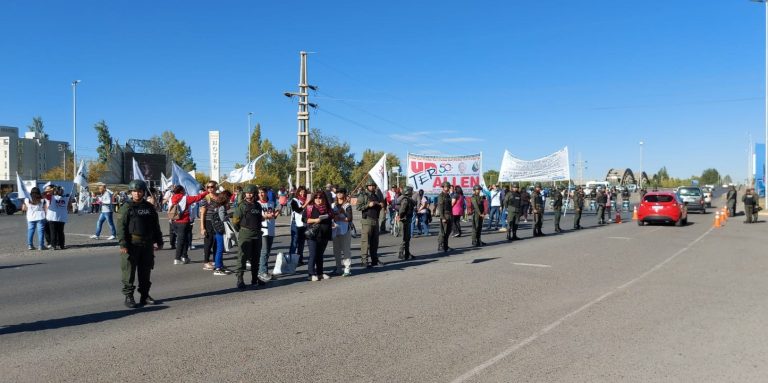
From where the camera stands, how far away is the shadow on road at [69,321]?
6.70 meters

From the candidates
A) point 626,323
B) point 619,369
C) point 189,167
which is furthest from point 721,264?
point 189,167

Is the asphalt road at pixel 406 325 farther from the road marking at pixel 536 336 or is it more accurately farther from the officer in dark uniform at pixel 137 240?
the officer in dark uniform at pixel 137 240

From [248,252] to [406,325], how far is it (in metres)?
3.70

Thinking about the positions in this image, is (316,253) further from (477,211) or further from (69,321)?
(477,211)

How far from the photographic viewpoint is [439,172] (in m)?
24.0

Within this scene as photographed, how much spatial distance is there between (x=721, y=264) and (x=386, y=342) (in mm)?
9594

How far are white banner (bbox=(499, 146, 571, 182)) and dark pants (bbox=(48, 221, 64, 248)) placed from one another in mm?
20850

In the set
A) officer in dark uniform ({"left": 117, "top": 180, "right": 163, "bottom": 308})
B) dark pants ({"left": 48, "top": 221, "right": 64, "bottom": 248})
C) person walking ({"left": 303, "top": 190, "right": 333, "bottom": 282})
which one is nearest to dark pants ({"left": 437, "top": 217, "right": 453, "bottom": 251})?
person walking ({"left": 303, "top": 190, "right": 333, "bottom": 282})

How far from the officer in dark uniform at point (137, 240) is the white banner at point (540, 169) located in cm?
2378

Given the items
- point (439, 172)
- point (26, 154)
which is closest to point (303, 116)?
point (439, 172)

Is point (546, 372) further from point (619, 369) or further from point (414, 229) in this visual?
point (414, 229)

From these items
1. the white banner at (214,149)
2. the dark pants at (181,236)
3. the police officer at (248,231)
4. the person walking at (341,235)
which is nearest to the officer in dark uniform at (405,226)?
the person walking at (341,235)

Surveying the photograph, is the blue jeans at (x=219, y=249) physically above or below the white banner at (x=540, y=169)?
below

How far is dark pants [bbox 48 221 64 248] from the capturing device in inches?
604
